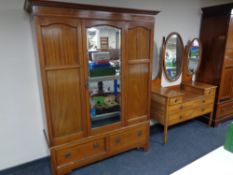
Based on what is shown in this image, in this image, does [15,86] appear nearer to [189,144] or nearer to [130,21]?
[130,21]

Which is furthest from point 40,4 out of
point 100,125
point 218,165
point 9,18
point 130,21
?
point 218,165

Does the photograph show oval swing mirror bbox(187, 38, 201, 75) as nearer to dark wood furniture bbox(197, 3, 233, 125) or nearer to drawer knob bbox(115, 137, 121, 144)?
dark wood furniture bbox(197, 3, 233, 125)

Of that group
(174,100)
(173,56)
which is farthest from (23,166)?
(173,56)

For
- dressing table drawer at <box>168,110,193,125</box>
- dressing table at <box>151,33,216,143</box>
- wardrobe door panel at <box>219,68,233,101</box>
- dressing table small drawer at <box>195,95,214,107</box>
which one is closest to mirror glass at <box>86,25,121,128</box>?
dressing table at <box>151,33,216,143</box>

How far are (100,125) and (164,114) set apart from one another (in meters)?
0.98

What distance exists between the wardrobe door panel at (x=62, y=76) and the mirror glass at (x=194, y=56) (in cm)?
208

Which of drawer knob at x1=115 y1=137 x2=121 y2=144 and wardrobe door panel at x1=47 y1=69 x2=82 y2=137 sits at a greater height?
wardrobe door panel at x1=47 y1=69 x2=82 y2=137

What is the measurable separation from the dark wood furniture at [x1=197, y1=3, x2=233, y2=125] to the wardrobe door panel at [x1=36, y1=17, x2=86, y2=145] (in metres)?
2.35

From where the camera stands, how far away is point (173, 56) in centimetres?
273

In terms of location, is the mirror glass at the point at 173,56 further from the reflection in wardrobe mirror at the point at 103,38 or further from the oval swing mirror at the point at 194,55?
the reflection in wardrobe mirror at the point at 103,38

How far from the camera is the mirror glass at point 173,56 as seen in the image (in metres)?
2.63

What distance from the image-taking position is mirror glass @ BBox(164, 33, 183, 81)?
2.63 meters

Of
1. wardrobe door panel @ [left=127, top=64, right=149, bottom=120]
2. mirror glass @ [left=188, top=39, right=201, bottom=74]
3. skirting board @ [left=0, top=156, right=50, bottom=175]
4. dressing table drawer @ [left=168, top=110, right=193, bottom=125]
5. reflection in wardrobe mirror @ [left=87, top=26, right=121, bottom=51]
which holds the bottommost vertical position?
skirting board @ [left=0, top=156, right=50, bottom=175]

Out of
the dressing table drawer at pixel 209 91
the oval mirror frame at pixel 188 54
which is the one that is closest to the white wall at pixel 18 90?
the oval mirror frame at pixel 188 54
